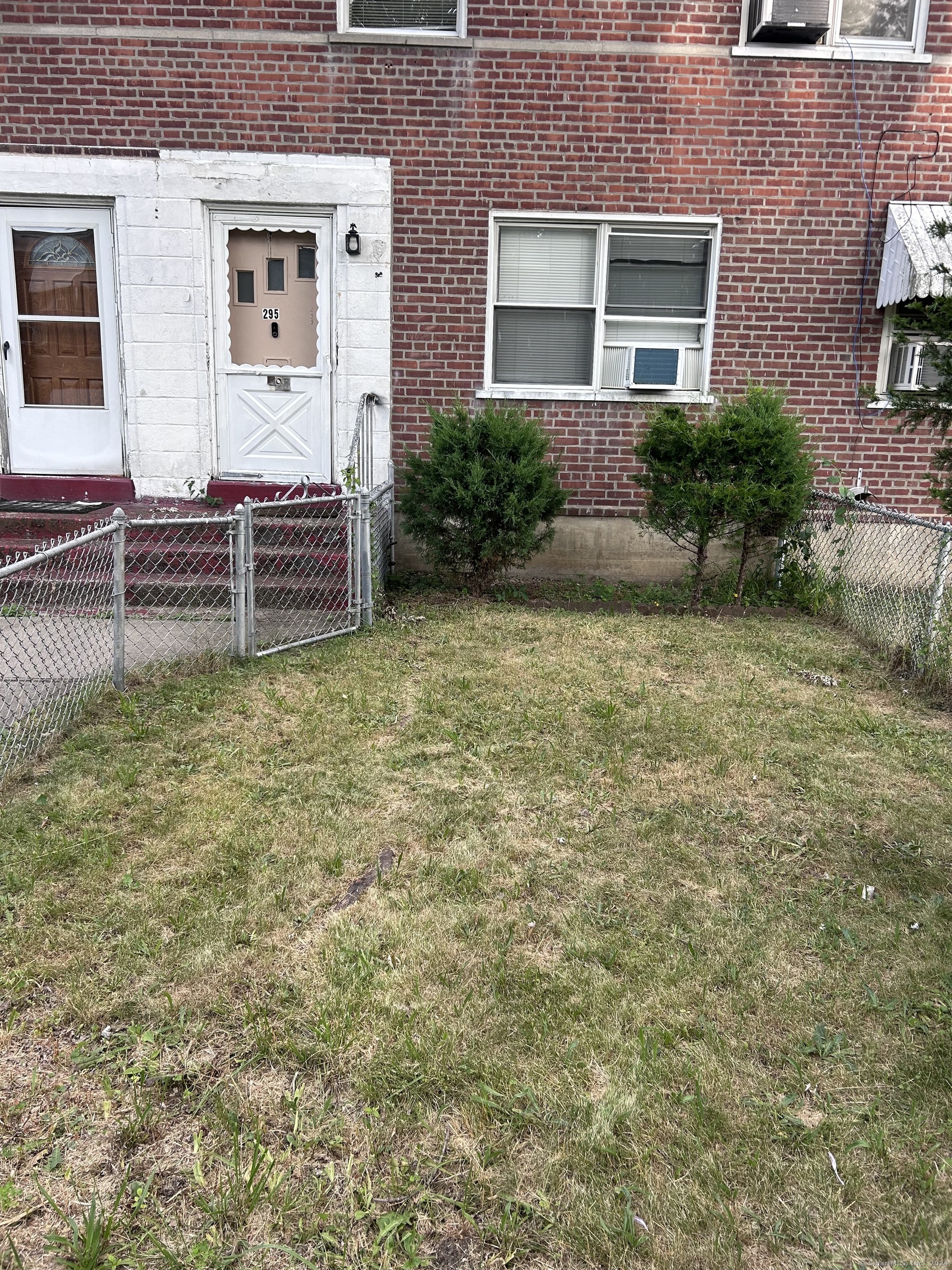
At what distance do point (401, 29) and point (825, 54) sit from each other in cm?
362

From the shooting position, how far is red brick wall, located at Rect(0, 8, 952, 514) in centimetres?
804

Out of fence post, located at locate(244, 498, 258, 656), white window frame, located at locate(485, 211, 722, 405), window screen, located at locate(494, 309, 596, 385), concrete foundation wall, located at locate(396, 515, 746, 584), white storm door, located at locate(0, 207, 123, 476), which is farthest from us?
concrete foundation wall, located at locate(396, 515, 746, 584)

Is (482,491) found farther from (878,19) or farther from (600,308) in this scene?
(878,19)

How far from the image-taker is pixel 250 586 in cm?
606

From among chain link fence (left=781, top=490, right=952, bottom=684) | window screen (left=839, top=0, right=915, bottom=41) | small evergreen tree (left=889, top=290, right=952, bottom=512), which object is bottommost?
chain link fence (left=781, top=490, right=952, bottom=684)

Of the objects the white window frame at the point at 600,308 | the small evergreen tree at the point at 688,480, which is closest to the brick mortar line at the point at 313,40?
the white window frame at the point at 600,308

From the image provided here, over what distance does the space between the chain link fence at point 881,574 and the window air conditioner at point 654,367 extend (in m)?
1.70

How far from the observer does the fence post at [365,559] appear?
6668mm

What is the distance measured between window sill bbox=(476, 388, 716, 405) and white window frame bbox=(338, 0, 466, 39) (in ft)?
9.62

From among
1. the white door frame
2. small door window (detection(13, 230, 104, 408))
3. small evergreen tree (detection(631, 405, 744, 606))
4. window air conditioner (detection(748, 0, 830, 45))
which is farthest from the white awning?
small door window (detection(13, 230, 104, 408))

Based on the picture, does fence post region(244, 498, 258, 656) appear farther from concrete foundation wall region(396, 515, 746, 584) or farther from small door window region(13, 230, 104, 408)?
small door window region(13, 230, 104, 408)

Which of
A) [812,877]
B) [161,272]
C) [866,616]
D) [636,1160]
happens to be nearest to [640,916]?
[812,877]

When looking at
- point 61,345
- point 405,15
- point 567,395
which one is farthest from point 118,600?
point 405,15

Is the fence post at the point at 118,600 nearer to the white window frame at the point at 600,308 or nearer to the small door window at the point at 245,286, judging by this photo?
the small door window at the point at 245,286
